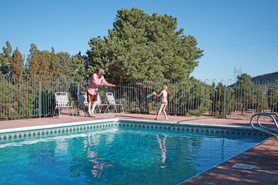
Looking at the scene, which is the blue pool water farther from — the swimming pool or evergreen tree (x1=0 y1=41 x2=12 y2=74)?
evergreen tree (x1=0 y1=41 x2=12 y2=74)

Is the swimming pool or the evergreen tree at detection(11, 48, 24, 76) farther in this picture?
the evergreen tree at detection(11, 48, 24, 76)

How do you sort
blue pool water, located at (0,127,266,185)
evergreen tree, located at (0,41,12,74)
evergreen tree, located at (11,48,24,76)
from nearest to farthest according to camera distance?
1. blue pool water, located at (0,127,266,185)
2. evergreen tree, located at (11,48,24,76)
3. evergreen tree, located at (0,41,12,74)

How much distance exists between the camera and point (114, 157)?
5.27 m

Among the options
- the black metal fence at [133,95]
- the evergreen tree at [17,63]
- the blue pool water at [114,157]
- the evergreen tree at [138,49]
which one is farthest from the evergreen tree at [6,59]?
the blue pool water at [114,157]

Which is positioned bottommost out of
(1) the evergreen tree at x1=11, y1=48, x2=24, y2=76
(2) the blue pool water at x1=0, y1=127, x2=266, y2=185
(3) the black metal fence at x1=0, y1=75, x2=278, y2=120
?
(2) the blue pool water at x1=0, y1=127, x2=266, y2=185

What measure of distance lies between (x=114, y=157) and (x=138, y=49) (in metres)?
9.14

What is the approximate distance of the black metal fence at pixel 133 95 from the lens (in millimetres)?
10016

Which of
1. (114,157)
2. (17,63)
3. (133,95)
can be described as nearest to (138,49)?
(133,95)

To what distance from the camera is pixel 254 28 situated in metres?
23.8

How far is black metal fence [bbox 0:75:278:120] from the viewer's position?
10016 millimetres

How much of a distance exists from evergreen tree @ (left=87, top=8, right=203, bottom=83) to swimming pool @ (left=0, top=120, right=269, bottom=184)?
448 cm

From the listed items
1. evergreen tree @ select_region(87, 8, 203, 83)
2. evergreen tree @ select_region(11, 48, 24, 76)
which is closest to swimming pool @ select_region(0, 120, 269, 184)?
evergreen tree @ select_region(87, 8, 203, 83)

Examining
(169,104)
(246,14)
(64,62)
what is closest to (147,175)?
(169,104)

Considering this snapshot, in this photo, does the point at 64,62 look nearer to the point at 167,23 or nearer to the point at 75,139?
the point at 167,23
